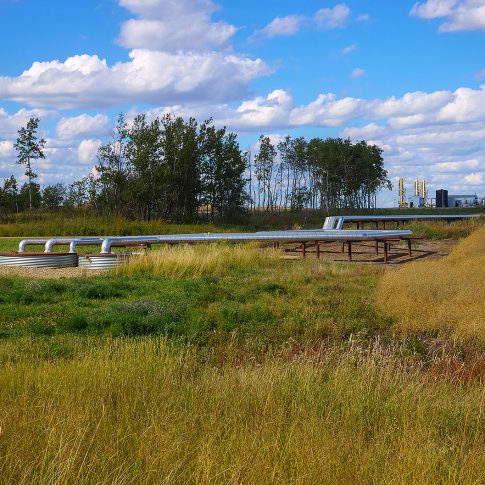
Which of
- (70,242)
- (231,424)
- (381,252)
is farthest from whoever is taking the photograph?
(381,252)

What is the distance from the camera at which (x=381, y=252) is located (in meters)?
22.3

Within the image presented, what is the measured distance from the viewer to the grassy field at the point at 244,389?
394cm

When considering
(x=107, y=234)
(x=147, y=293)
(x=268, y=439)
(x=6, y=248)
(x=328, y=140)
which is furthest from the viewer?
(x=328, y=140)

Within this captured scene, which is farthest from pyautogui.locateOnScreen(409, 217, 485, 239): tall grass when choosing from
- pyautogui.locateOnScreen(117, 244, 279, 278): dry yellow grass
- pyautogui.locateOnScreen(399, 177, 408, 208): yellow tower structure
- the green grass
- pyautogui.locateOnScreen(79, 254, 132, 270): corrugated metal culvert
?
pyautogui.locateOnScreen(399, 177, 408, 208): yellow tower structure

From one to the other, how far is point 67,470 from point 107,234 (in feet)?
94.3

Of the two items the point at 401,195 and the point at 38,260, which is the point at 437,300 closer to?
the point at 38,260

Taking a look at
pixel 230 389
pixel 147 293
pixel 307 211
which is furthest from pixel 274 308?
pixel 307 211

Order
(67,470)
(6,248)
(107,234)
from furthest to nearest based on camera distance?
(107,234)
(6,248)
(67,470)

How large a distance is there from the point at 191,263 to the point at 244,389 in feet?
31.9

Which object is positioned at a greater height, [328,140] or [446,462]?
[328,140]

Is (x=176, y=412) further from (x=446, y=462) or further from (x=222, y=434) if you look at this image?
(x=446, y=462)

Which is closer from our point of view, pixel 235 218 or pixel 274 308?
pixel 274 308

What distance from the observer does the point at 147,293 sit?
12016mm

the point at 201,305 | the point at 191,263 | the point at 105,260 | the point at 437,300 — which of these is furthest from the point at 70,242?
the point at 437,300
